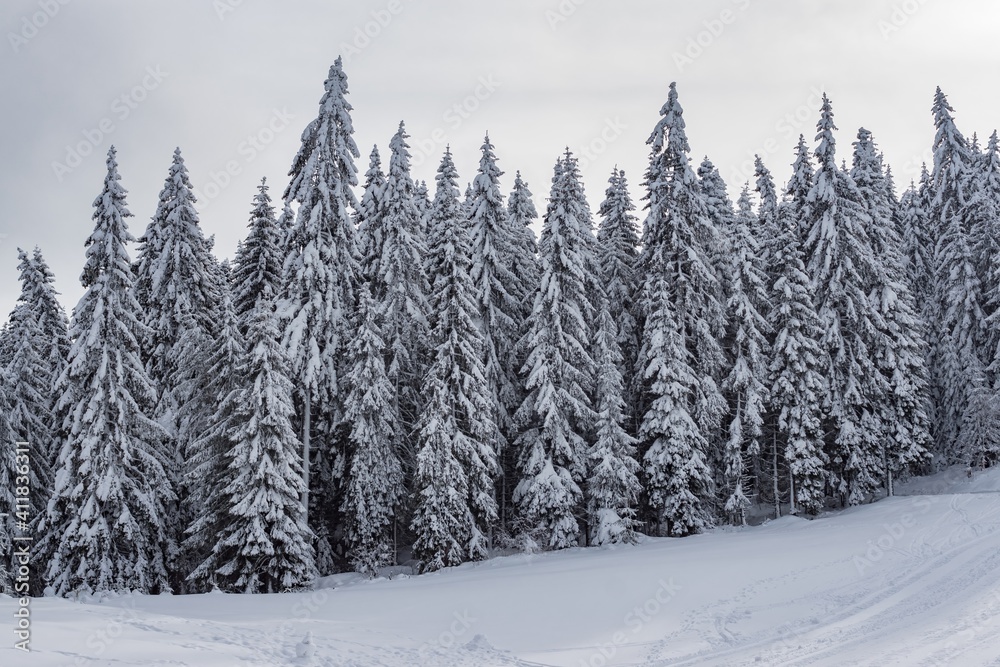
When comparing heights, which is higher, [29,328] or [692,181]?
[692,181]

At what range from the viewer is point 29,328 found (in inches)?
1202

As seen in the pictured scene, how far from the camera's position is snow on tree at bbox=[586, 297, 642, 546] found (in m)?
27.4

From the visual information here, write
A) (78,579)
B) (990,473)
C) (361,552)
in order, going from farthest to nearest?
(990,473) < (361,552) < (78,579)

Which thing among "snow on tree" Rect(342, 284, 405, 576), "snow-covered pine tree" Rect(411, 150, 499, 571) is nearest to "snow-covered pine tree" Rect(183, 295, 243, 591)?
"snow on tree" Rect(342, 284, 405, 576)

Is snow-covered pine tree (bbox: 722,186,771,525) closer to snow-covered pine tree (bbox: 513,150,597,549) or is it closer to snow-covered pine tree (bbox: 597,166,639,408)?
snow-covered pine tree (bbox: 597,166,639,408)

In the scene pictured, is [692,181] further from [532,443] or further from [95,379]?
[95,379]

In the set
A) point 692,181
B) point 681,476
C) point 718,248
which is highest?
point 692,181

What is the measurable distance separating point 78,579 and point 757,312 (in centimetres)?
3140

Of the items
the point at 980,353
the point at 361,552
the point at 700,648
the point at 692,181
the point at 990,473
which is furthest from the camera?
the point at 980,353

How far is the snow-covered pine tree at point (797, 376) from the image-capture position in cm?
3192

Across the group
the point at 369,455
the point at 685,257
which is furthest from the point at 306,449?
the point at 685,257

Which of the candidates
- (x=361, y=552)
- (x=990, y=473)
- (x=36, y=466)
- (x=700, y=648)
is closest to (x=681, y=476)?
(x=361, y=552)

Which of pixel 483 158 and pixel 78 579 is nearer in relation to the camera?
pixel 78 579

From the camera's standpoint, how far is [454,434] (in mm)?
26922
